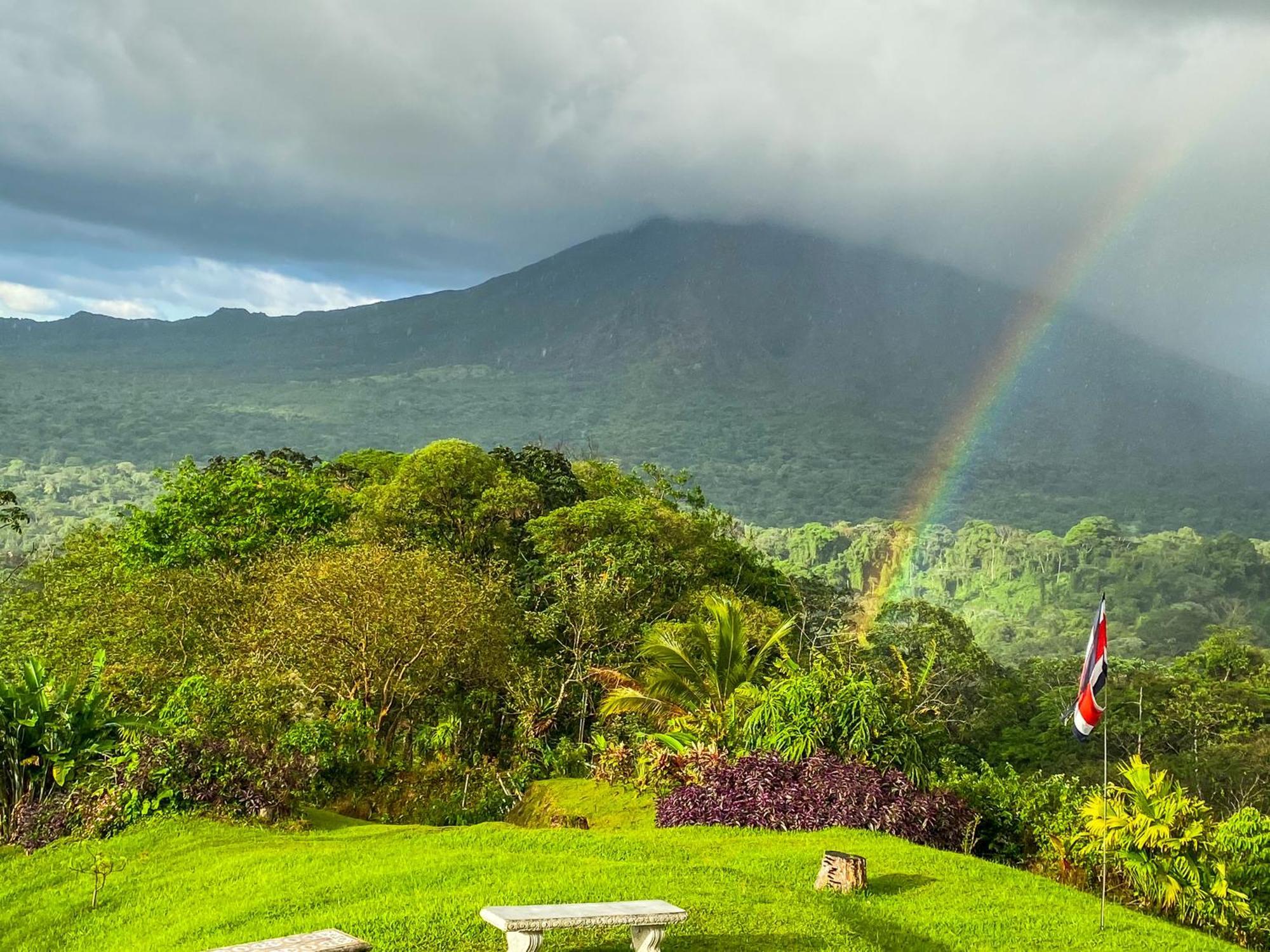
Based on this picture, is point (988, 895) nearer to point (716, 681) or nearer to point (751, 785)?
point (751, 785)

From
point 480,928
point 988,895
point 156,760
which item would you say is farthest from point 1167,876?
point 156,760

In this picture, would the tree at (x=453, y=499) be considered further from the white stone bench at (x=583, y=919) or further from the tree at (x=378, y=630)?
the white stone bench at (x=583, y=919)

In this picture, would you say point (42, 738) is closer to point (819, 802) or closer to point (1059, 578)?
point (819, 802)

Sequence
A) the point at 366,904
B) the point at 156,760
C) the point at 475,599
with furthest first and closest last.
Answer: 1. the point at 475,599
2. the point at 156,760
3. the point at 366,904

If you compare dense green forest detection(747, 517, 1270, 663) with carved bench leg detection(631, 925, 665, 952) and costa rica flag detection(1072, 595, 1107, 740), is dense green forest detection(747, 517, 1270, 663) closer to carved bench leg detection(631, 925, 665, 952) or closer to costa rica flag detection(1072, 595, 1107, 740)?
costa rica flag detection(1072, 595, 1107, 740)

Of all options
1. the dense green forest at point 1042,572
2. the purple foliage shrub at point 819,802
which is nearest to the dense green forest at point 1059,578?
the dense green forest at point 1042,572

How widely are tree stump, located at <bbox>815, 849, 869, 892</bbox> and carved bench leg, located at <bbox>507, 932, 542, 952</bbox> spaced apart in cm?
355

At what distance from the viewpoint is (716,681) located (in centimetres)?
1617

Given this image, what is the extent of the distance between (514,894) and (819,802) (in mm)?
5148

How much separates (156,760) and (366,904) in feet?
15.9

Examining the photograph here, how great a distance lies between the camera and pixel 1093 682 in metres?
9.21

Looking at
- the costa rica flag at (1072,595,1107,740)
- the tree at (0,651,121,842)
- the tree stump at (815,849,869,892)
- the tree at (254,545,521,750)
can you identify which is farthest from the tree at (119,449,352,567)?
the costa rica flag at (1072,595,1107,740)

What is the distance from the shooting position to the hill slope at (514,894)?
7.36 metres

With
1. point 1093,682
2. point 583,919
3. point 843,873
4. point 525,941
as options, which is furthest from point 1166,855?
point 525,941
